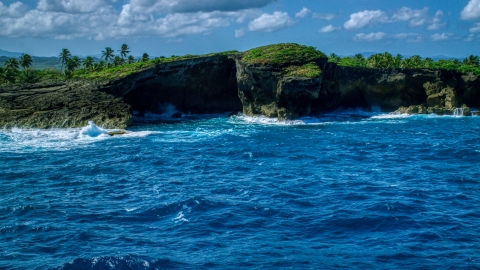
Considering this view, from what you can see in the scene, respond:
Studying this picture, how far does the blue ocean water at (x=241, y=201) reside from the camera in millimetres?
24594

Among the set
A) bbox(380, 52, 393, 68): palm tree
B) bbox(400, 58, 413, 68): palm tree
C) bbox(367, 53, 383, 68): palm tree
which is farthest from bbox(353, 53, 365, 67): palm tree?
bbox(400, 58, 413, 68): palm tree

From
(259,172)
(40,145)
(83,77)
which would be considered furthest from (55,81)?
(259,172)

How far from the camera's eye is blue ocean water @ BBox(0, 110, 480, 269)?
24594 mm

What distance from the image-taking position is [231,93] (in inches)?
3406

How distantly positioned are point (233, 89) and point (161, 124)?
17.6 metres

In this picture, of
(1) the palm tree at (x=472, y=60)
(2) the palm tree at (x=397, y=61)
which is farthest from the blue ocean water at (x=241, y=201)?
(1) the palm tree at (x=472, y=60)

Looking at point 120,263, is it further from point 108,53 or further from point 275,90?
point 108,53

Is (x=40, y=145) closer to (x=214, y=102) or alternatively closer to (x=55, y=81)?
(x=55, y=81)

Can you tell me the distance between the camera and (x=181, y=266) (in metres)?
23.2

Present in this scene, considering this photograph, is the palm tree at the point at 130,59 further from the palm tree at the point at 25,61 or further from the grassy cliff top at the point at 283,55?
the grassy cliff top at the point at 283,55

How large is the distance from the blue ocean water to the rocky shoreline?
26.8ft

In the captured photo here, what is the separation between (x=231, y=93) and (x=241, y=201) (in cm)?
5418

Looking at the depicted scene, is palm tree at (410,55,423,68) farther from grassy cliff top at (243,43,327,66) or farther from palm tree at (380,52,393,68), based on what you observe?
grassy cliff top at (243,43,327,66)

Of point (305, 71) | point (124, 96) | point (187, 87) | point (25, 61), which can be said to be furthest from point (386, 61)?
point (25, 61)
